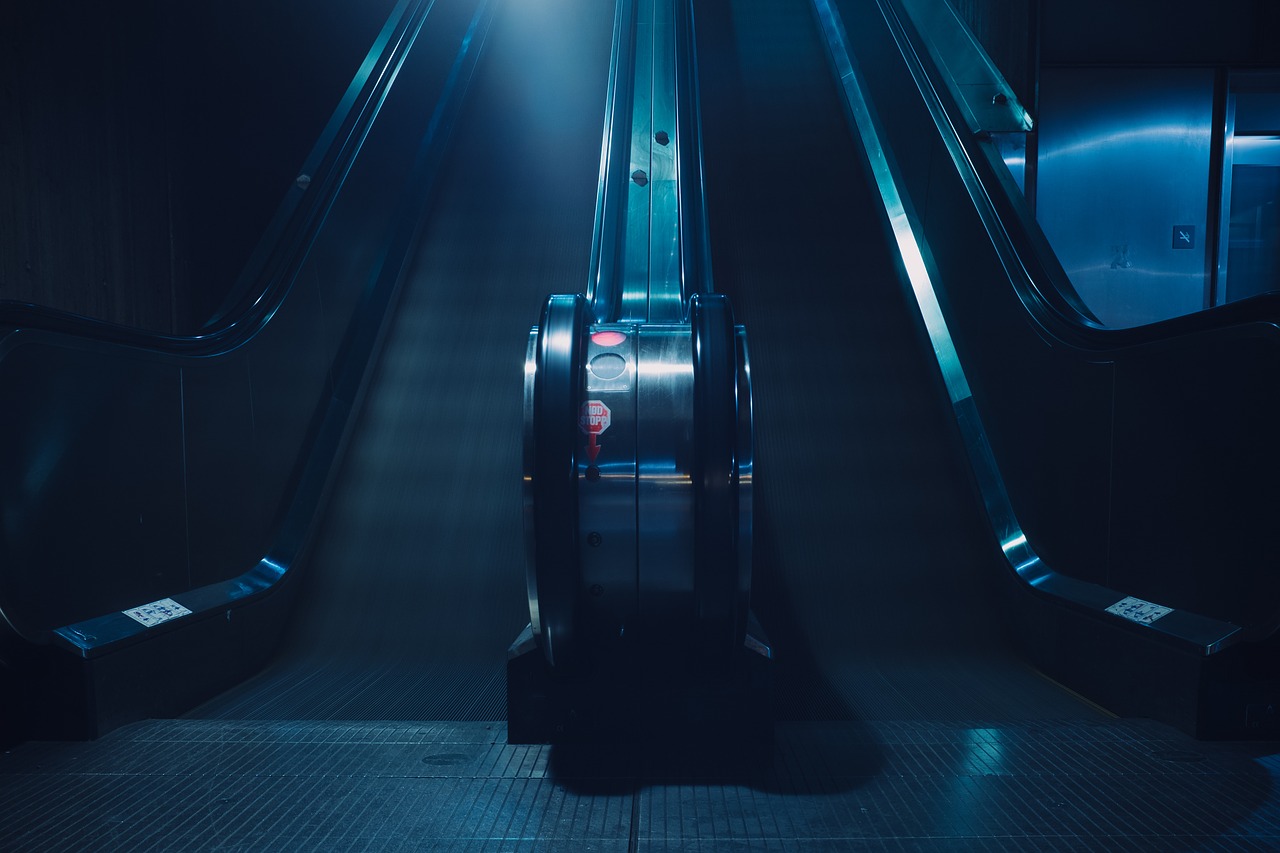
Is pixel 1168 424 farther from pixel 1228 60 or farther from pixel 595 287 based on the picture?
pixel 1228 60

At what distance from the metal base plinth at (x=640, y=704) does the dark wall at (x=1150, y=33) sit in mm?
6471

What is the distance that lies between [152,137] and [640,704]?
512cm

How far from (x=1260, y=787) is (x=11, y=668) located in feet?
11.1

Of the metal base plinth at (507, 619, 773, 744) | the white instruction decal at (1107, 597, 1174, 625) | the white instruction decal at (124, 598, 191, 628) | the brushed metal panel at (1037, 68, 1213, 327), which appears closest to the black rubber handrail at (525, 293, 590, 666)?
the metal base plinth at (507, 619, 773, 744)

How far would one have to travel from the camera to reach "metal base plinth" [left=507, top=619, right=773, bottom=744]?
8.66 feet

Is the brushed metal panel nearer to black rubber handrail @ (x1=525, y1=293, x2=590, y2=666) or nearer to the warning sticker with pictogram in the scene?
the warning sticker with pictogram

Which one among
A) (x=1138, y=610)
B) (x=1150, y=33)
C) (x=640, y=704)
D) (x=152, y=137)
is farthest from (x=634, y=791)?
(x=1150, y=33)

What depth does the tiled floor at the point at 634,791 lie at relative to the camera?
2104mm

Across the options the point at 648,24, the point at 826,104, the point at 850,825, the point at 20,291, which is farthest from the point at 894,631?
the point at 648,24

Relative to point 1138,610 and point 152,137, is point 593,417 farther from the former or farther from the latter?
point 152,137

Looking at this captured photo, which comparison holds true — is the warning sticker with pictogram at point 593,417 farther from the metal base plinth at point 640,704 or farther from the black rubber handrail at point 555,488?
the metal base plinth at point 640,704

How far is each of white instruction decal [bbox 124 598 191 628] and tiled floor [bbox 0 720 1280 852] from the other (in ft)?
1.16

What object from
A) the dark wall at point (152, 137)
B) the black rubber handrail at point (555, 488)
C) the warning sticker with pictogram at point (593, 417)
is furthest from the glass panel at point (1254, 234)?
the dark wall at point (152, 137)

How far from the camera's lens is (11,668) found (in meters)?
2.63
